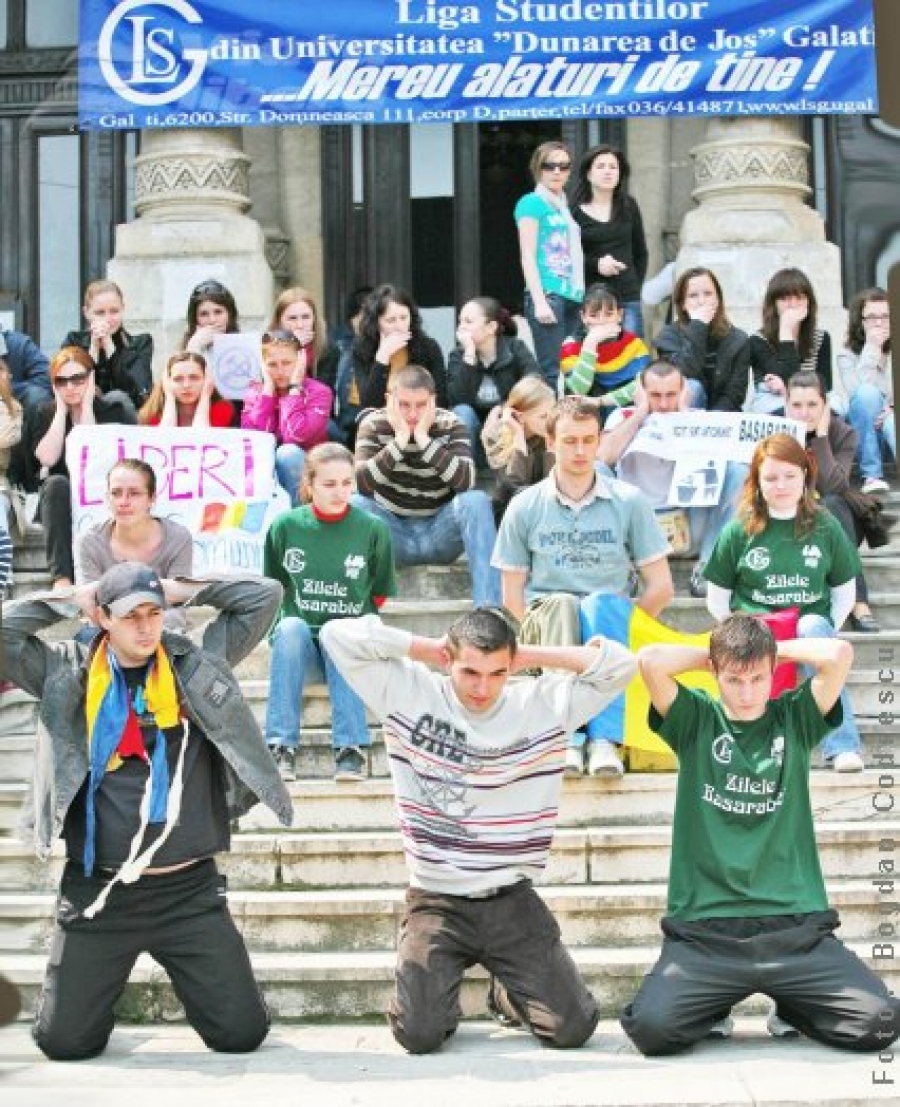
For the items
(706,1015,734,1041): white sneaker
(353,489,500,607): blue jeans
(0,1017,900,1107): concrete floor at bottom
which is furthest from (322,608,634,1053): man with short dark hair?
(353,489,500,607): blue jeans

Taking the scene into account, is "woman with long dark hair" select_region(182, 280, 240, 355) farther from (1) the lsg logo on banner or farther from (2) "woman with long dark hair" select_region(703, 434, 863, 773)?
(2) "woman with long dark hair" select_region(703, 434, 863, 773)

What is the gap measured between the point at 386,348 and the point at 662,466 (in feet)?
5.02

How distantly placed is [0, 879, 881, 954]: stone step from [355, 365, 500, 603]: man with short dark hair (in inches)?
83.6

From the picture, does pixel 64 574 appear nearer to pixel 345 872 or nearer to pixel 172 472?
pixel 172 472

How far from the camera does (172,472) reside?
404 inches

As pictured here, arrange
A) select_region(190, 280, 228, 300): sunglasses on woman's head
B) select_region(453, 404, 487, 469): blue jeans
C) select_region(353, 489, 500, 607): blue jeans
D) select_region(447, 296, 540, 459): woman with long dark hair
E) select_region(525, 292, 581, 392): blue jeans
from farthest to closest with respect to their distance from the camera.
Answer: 1. select_region(525, 292, 581, 392): blue jeans
2. select_region(190, 280, 228, 300): sunglasses on woman's head
3. select_region(447, 296, 540, 459): woman with long dark hair
4. select_region(453, 404, 487, 469): blue jeans
5. select_region(353, 489, 500, 607): blue jeans

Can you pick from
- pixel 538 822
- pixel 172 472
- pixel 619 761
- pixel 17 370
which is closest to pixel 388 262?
pixel 17 370

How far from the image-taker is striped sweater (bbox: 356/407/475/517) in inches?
378

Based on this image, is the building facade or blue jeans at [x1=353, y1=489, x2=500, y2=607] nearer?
blue jeans at [x1=353, y1=489, x2=500, y2=607]

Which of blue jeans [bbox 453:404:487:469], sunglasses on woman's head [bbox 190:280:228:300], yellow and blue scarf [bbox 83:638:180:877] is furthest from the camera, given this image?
sunglasses on woman's head [bbox 190:280:228:300]

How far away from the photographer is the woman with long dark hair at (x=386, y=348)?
1072 cm

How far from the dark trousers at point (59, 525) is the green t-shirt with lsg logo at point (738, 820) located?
11.8ft

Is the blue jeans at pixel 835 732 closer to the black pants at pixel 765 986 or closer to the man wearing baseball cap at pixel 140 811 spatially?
the black pants at pixel 765 986

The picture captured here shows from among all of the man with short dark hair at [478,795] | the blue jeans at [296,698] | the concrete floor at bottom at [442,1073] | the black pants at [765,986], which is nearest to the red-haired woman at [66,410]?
Result: the blue jeans at [296,698]
